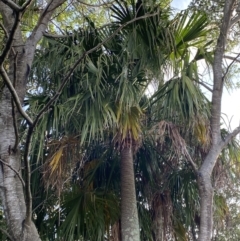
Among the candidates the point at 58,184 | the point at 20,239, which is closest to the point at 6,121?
the point at 58,184

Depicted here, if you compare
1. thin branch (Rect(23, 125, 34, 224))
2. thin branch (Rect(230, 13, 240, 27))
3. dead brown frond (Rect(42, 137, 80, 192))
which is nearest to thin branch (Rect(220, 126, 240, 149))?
thin branch (Rect(230, 13, 240, 27))

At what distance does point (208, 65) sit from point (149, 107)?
3.29ft

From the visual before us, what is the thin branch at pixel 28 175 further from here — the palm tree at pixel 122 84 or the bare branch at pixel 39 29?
the bare branch at pixel 39 29

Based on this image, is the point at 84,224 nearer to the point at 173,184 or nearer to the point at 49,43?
the point at 173,184

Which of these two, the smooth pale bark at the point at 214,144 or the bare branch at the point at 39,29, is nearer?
the bare branch at the point at 39,29

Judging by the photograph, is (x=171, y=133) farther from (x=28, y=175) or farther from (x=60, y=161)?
(x=28, y=175)

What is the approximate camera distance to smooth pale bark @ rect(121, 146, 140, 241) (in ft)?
14.2

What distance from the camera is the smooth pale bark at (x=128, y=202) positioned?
4.32 m

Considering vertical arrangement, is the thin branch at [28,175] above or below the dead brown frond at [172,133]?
below

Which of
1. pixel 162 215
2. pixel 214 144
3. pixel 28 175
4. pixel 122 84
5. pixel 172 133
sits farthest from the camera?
pixel 162 215

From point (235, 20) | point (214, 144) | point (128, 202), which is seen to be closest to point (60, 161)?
point (128, 202)

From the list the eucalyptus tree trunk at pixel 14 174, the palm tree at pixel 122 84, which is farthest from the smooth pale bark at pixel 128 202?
the eucalyptus tree trunk at pixel 14 174

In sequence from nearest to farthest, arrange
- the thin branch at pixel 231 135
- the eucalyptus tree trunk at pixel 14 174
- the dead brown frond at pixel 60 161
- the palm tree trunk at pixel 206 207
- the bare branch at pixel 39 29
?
1. the eucalyptus tree trunk at pixel 14 174
2. the dead brown frond at pixel 60 161
3. the bare branch at pixel 39 29
4. the palm tree trunk at pixel 206 207
5. the thin branch at pixel 231 135

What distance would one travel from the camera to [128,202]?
177 inches
